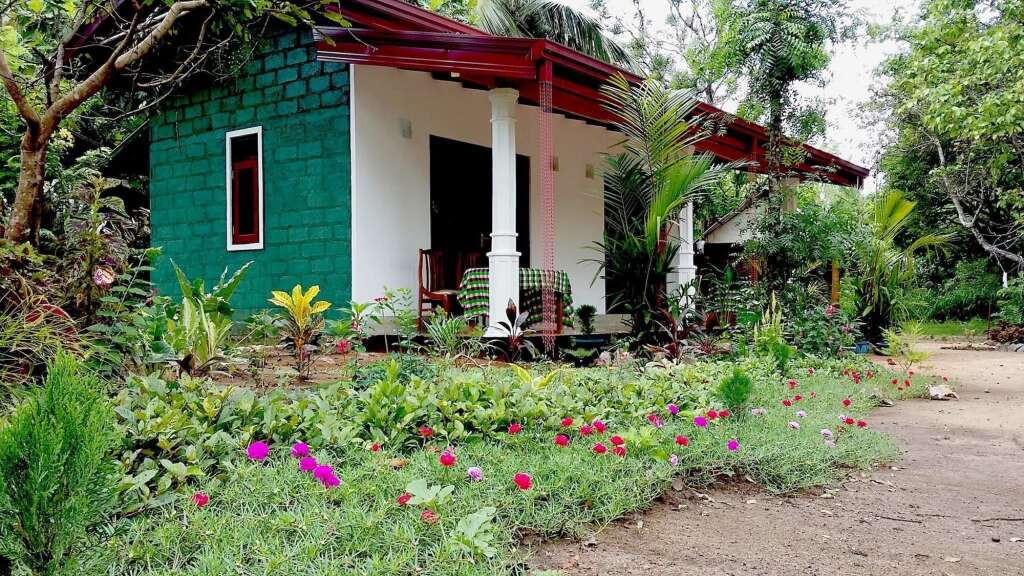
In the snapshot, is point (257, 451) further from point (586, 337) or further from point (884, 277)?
point (884, 277)

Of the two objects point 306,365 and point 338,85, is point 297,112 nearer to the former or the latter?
point 338,85

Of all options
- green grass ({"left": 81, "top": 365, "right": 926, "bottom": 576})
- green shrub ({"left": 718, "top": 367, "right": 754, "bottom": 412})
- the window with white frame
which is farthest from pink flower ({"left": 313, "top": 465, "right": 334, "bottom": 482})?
the window with white frame

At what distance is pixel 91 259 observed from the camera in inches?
142

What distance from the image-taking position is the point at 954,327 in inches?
606

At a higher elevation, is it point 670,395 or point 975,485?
point 670,395

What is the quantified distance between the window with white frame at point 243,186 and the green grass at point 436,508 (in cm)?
582

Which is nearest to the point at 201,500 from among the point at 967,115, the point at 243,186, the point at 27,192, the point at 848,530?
the point at 848,530

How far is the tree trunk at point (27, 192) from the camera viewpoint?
3676mm

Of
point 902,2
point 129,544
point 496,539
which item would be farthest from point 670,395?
point 902,2

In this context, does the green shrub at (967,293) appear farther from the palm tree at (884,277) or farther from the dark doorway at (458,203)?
the dark doorway at (458,203)

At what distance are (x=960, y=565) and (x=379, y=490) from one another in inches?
70.5

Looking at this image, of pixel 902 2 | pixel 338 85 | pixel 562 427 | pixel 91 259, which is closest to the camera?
pixel 562 427

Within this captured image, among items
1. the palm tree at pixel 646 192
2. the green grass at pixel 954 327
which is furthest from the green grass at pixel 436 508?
the green grass at pixel 954 327

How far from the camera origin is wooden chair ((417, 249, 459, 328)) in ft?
24.1
